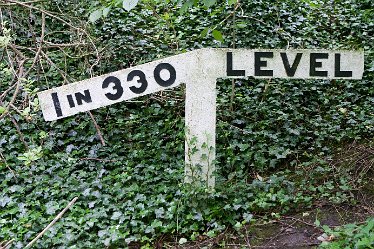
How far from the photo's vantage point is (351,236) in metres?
3.68

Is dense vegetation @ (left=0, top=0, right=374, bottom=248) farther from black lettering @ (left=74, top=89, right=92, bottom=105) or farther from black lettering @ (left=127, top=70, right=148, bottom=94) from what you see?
black lettering @ (left=127, top=70, right=148, bottom=94)

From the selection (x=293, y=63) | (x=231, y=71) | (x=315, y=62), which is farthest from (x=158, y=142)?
(x=315, y=62)

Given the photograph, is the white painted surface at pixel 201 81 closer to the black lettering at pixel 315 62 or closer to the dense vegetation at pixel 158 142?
the black lettering at pixel 315 62

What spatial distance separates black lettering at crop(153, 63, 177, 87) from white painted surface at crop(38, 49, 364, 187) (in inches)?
0.8

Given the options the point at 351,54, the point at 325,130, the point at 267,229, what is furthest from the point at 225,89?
the point at 267,229

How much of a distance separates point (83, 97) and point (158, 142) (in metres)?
1.39

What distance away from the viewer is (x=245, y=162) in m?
5.22

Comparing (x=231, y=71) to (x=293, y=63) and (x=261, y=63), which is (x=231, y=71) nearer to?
(x=261, y=63)

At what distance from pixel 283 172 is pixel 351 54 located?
4.30 feet

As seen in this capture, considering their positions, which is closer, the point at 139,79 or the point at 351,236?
the point at 351,236

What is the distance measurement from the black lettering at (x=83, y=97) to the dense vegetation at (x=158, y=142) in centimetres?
39

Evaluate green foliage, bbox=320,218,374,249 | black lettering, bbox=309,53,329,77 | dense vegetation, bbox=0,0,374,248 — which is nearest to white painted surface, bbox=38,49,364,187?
black lettering, bbox=309,53,329,77

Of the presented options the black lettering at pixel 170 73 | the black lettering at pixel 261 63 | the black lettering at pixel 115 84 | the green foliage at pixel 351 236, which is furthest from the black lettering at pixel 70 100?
the green foliage at pixel 351 236

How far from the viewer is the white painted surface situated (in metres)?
4.43
